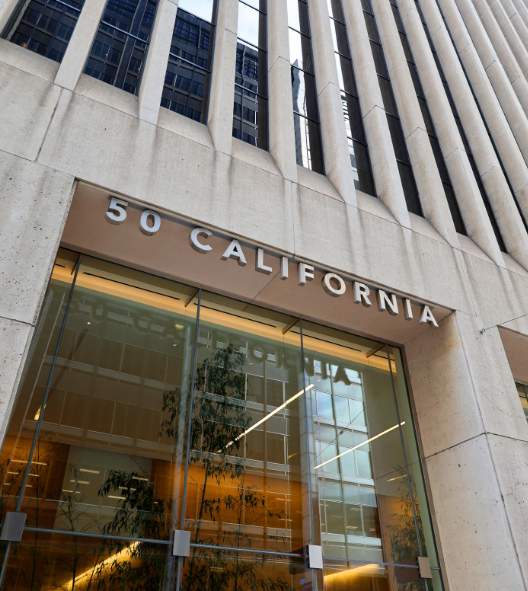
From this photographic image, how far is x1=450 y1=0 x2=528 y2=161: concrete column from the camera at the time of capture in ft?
50.7

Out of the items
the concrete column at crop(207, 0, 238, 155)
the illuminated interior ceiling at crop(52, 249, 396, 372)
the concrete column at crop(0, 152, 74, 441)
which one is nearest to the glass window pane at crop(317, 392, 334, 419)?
the illuminated interior ceiling at crop(52, 249, 396, 372)

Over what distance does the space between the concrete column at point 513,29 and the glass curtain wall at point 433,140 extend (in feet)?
17.3

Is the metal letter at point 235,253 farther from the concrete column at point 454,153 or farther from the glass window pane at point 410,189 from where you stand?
the concrete column at point 454,153

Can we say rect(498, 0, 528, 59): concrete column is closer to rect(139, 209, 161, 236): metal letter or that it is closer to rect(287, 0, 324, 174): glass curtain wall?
rect(287, 0, 324, 174): glass curtain wall

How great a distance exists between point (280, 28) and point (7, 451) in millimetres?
9860

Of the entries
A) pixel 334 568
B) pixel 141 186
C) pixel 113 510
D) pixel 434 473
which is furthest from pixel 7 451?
pixel 434 473

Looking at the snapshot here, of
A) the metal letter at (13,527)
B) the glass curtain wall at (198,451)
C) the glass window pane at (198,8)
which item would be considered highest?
the glass window pane at (198,8)

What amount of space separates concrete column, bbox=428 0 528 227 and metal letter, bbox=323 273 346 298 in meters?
5.78

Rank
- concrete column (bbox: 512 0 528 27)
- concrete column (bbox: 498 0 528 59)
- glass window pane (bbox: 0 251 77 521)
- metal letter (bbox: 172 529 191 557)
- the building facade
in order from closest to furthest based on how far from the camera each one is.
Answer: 1. glass window pane (bbox: 0 251 77 521)
2. the building facade
3. metal letter (bbox: 172 529 191 557)
4. concrete column (bbox: 498 0 528 59)
5. concrete column (bbox: 512 0 528 27)

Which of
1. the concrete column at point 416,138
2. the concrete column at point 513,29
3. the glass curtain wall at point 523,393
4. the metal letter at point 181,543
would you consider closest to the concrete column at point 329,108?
the concrete column at point 416,138

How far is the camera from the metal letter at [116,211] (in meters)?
7.91

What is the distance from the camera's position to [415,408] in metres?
10.8

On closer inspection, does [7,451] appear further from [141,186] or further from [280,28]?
[280,28]

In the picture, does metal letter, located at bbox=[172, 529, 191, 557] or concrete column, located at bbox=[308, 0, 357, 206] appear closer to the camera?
metal letter, located at bbox=[172, 529, 191, 557]
